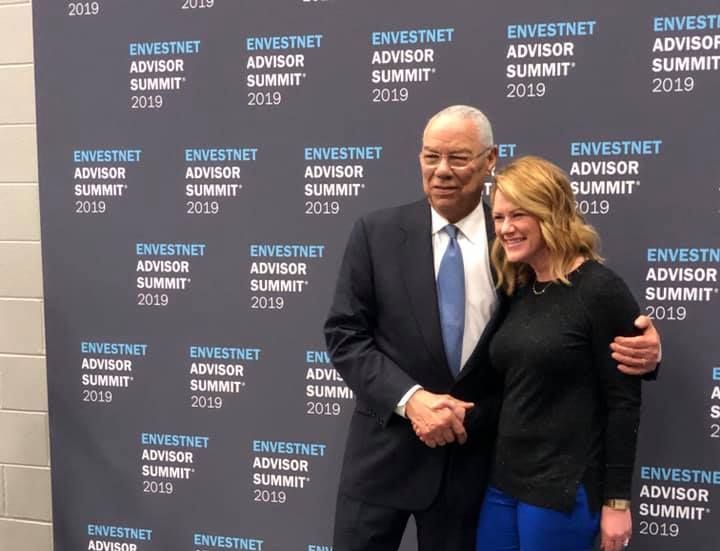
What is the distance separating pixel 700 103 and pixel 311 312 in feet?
4.19

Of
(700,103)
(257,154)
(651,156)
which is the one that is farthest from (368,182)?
(700,103)

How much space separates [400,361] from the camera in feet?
5.52

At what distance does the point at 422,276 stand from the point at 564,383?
1.33 ft

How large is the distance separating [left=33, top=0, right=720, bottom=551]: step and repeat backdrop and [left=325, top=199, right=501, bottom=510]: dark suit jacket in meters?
0.49

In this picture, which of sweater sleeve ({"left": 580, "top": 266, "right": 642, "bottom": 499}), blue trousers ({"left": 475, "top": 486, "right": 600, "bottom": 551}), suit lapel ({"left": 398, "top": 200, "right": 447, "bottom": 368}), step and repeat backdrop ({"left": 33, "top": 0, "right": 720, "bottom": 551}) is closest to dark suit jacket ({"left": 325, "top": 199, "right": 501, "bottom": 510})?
suit lapel ({"left": 398, "top": 200, "right": 447, "bottom": 368})

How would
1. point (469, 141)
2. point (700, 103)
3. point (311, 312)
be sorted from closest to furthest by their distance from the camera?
point (469, 141)
point (700, 103)
point (311, 312)

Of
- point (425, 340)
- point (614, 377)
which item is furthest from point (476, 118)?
point (614, 377)

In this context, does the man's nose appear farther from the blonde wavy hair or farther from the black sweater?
the black sweater

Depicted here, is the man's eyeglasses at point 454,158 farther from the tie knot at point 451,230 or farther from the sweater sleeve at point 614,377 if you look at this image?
the sweater sleeve at point 614,377

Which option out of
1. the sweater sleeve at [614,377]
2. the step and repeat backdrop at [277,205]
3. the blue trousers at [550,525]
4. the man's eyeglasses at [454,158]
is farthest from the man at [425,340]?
the step and repeat backdrop at [277,205]

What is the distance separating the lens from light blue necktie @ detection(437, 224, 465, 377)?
1.67m

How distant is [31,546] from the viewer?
8.64 feet

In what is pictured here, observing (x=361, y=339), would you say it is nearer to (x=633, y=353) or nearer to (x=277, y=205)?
(x=633, y=353)

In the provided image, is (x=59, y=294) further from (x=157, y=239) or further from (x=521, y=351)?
(x=521, y=351)
